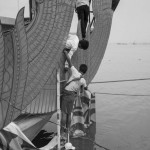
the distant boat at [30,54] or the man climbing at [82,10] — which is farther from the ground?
the man climbing at [82,10]

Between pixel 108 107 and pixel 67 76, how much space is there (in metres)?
6.48

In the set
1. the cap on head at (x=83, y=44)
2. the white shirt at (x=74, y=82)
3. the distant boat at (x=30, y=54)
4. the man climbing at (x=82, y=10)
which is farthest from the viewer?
the cap on head at (x=83, y=44)

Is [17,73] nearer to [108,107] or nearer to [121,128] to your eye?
[121,128]

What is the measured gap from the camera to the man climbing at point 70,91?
4188 mm

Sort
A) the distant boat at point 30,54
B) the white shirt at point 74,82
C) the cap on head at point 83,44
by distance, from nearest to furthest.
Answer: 1. the distant boat at point 30,54
2. the white shirt at point 74,82
3. the cap on head at point 83,44

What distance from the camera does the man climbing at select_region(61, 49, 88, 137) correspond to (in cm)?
419

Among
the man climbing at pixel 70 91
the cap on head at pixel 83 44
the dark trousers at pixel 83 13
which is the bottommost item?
the man climbing at pixel 70 91

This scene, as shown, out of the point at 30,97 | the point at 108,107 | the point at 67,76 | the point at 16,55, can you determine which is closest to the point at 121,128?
the point at 108,107

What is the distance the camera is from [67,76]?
15.4ft

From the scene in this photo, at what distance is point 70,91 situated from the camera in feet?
14.2

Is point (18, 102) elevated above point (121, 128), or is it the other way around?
point (18, 102)

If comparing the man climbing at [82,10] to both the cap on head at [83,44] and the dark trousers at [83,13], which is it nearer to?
the dark trousers at [83,13]

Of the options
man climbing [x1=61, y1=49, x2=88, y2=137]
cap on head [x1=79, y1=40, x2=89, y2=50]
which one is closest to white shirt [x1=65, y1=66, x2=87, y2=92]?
man climbing [x1=61, y1=49, x2=88, y2=137]

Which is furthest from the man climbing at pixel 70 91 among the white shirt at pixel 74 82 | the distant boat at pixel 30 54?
the distant boat at pixel 30 54
